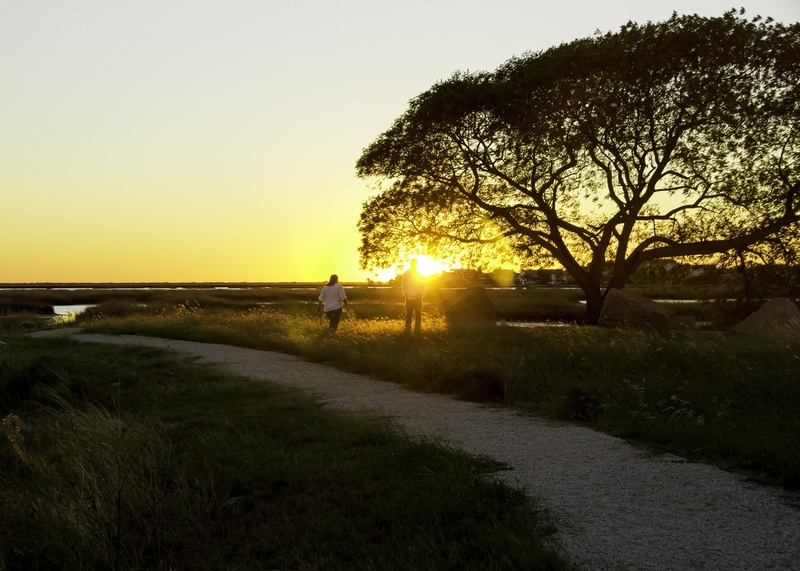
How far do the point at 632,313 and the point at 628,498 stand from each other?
19221 mm

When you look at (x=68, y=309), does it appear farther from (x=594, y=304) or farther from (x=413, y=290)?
(x=413, y=290)

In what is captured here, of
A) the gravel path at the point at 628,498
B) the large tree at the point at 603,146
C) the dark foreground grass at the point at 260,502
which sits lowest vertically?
the dark foreground grass at the point at 260,502

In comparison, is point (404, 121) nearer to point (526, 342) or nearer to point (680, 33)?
point (680, 33)

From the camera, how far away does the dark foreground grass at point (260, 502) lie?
5500mm

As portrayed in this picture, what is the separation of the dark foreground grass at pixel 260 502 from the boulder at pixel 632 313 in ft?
55.9

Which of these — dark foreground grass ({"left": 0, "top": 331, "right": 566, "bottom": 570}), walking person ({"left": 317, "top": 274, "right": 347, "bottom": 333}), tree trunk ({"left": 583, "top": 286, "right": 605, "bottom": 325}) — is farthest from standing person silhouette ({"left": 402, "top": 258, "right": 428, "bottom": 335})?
tree trunk ({"left": 583, "top": 286, "right": 605, "bottom": 325})

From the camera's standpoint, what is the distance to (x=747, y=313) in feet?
89.4

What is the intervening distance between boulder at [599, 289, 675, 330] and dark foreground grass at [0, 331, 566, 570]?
1705cm

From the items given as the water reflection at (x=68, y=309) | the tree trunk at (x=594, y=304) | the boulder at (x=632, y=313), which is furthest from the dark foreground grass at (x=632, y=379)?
the water reflection at (x=68, y=309)

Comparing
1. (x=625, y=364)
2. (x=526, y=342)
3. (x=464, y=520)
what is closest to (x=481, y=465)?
(x=464, y=520)

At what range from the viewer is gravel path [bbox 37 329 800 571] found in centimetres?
492

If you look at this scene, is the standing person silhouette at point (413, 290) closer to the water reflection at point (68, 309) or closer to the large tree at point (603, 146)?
the large tree at point (603, 146)

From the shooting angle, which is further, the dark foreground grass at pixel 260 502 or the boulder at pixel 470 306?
the boulder at pixel 470 306

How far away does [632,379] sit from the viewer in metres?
11.0
